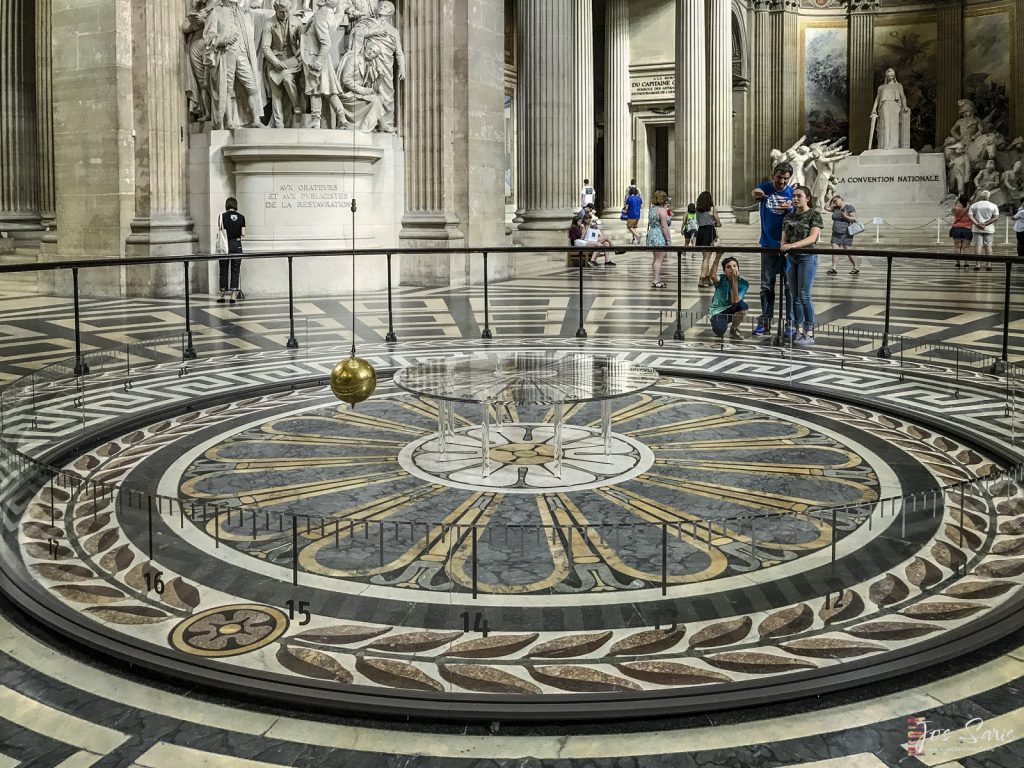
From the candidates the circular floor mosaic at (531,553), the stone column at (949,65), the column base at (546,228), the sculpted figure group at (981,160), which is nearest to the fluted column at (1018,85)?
the sculpted figure group at (981,160)

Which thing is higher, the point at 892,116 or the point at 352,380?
the point at 892,116

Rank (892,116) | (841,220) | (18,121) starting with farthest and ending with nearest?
1. (892,116)
2. (18,121)
3. (841,220)

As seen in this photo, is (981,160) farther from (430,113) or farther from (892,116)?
(430,113)

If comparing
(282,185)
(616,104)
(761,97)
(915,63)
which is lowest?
(282,185)

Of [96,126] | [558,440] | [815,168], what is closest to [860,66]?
[815,168]

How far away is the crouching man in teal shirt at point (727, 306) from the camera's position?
960 cm

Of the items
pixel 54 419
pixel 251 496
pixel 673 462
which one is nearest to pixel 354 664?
pixel 251 496

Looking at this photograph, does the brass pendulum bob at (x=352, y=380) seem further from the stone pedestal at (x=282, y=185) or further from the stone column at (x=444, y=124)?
the stone column at (x=444, y=124)

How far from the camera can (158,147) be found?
47.4 feet

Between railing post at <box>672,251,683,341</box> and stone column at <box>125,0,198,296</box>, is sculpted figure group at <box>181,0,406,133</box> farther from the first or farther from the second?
railing post at <box>672,251,683,341</box>

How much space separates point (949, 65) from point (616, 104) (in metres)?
15.7

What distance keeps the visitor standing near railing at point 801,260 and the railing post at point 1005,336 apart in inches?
61.9

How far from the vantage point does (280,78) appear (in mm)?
14273

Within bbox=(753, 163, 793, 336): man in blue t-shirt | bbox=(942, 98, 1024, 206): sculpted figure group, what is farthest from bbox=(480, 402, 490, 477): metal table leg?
bbox=(942, 98, 1024, 206): sculpted figure group
